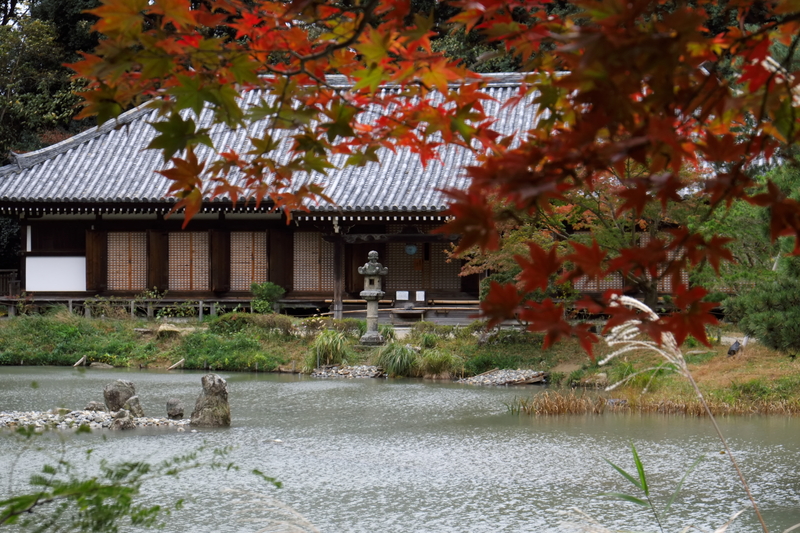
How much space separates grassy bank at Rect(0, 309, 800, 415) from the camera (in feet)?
31.3

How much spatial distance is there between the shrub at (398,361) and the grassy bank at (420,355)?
0.02 meters

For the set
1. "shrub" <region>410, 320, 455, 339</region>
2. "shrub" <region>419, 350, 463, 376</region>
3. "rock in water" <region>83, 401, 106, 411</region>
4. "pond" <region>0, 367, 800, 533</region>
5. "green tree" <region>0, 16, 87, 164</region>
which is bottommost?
"pond" <region>0, 367, 800, 533</region>

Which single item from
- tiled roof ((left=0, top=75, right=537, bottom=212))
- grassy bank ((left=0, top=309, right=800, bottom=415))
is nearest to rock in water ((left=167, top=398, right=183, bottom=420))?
grassy bank ((left=0, top=309, right=800, bottom=415))

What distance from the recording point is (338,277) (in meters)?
16.9

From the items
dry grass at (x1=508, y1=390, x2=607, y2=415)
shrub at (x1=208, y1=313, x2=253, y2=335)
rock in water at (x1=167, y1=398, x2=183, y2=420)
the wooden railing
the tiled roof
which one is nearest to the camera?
rock in water at (x1=167, y1=398, x2=183, y2=420)

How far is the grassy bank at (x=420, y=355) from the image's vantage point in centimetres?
953

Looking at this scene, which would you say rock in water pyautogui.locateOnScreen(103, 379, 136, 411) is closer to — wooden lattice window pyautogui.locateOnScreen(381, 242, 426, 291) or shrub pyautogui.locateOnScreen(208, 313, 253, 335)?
shrub pyautogui.locateOnScreen(208, 313, 253, 335)

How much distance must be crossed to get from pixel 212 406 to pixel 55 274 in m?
11.6

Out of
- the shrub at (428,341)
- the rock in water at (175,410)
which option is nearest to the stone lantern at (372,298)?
the shrub at (428,341)

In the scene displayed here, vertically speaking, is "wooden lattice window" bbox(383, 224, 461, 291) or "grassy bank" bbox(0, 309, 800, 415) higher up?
"wooden lattice window" bbox(383, 224, 461, 291)

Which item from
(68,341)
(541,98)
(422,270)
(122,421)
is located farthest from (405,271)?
(541,98)

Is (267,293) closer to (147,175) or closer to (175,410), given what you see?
(147,175)

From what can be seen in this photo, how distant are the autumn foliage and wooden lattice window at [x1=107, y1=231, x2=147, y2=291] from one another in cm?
1646

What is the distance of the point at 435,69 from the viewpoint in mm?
2520
